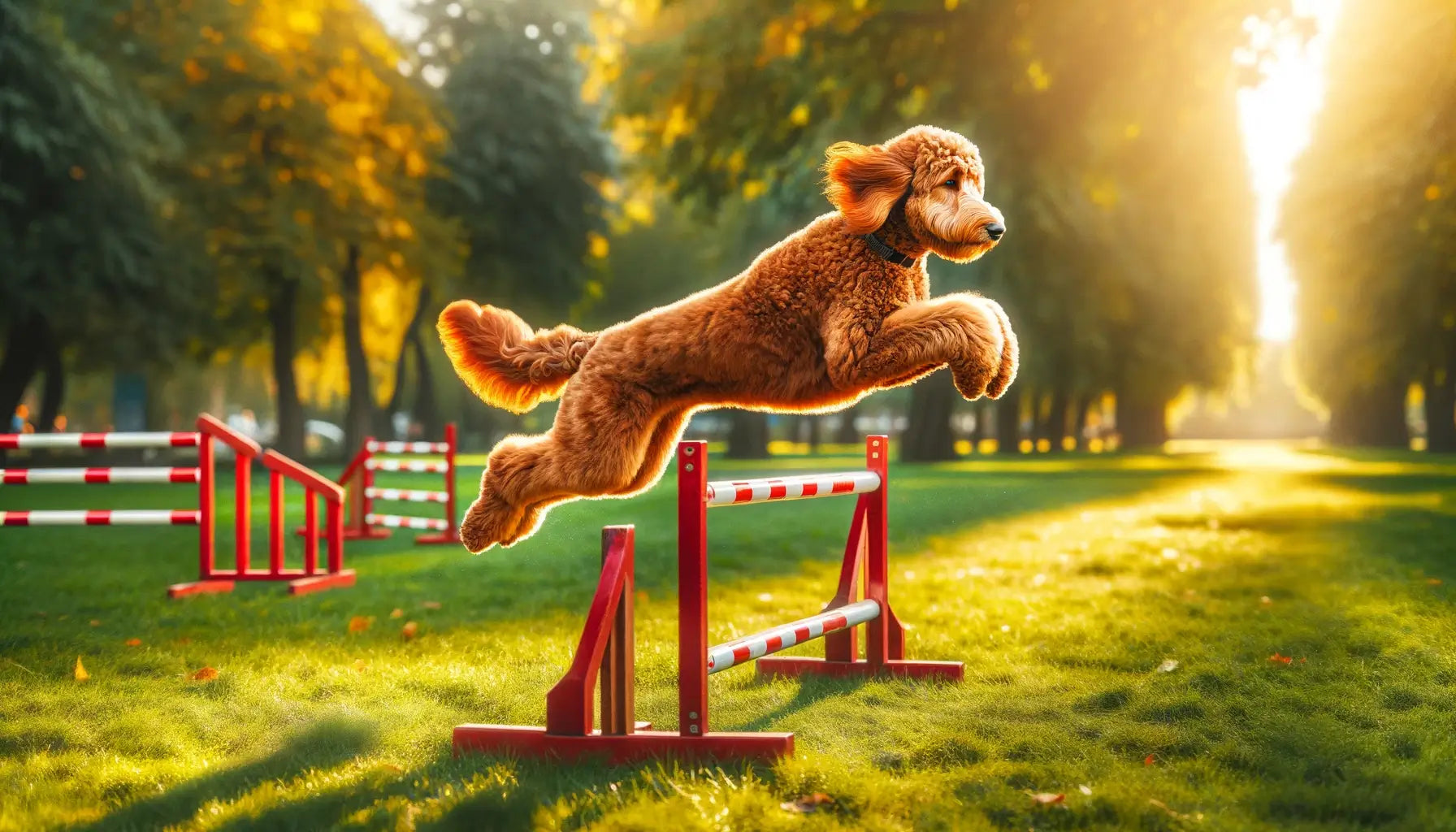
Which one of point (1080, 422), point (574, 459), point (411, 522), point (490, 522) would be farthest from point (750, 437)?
point (574, 459)

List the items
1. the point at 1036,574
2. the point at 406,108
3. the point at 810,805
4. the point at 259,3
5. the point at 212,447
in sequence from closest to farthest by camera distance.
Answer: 1. the point at 810,805
2. the point at 212,447
3. the point at 1036,574
4. the point at 259,3
5. the point at 406,108

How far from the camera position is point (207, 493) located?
8.98m

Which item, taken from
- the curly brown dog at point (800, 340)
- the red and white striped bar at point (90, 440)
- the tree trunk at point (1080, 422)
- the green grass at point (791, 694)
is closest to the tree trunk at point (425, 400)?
the tree trunk at point (1080, 422)

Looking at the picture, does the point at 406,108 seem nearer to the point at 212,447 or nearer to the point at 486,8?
the point at 486,8

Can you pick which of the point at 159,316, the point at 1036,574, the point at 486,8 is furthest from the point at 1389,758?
the point at 486,8

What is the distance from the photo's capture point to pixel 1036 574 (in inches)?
390

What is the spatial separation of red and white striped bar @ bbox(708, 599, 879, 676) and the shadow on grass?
1411 mm

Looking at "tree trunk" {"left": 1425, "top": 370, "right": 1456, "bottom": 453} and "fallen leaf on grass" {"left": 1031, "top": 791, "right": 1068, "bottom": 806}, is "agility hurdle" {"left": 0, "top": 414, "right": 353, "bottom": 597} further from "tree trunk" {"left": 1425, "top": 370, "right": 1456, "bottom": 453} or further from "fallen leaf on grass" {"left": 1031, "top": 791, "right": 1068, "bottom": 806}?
"tree trunk" {"left": 1425, "top": 370, "right": 1456, "bottom": 453}

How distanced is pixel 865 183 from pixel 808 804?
6.53 feet

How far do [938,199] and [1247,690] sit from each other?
3.54 meters

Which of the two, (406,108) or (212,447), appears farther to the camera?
(406,108)

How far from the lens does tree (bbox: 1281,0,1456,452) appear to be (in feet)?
41.0

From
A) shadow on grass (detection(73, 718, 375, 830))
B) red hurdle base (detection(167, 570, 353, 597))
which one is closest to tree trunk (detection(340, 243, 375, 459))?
red hurdle base (detection(167, 570, 353, 597))

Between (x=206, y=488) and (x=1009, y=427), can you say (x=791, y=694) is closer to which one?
(x=206, y=488)
